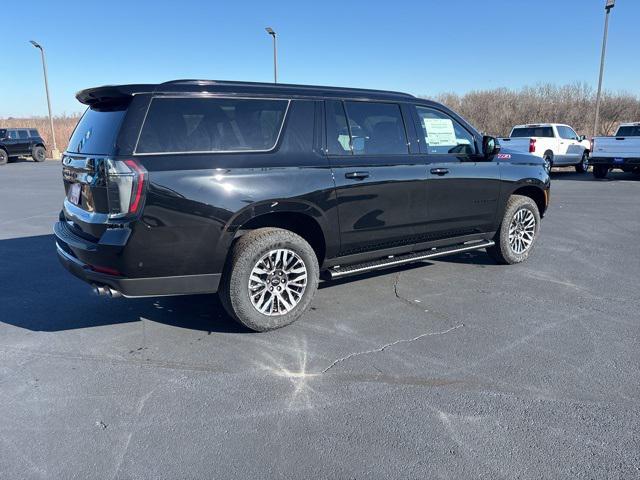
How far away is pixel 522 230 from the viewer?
20.7 ft

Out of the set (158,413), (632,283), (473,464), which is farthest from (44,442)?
(632,283)

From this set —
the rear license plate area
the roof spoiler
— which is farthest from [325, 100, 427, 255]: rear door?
the rear license plate area

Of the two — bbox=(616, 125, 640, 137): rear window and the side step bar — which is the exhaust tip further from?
bbox=(616, 125, 640, 137): rear window

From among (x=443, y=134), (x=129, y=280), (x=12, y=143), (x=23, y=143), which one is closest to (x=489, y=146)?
(x=443, y=134)

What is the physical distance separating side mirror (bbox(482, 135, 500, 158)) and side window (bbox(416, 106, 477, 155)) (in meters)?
0.14

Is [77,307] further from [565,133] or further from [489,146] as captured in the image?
[565,133]

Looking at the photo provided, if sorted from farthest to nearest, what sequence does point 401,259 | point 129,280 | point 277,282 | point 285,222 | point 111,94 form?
point 401,259 → point 285,222 → point 277,282 → point 111,94 → point 129,280

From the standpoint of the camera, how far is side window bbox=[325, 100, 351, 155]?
14.9ft

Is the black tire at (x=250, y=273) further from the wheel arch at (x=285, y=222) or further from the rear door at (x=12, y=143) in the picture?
the rear door at (x=12, y=143)

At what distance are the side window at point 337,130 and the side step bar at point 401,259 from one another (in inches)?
42.1

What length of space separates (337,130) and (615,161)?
15196mm

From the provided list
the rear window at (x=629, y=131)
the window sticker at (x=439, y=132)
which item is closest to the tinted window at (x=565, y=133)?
the rear window at (x=629, y=131)

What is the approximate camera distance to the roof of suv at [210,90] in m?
3.73

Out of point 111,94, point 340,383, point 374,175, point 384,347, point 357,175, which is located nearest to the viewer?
point 340,383
